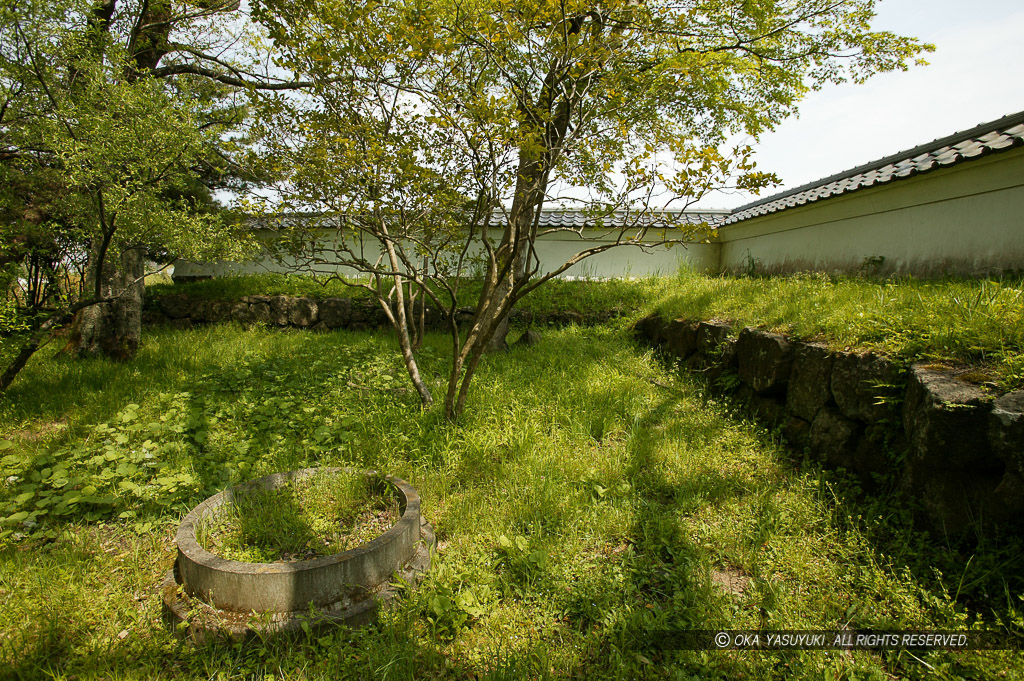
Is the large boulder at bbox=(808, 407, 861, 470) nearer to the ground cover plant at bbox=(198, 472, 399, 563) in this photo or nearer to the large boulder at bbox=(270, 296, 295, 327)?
the ground cover plant at bbox=(198, 472, 399, 563)

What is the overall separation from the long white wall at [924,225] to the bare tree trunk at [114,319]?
9.87 metres

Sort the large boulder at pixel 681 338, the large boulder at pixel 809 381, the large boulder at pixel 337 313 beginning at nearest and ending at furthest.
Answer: the large boulder at pixel 809 381
the large boulder at pixel 681 338
the large boulder at pixel 337 313

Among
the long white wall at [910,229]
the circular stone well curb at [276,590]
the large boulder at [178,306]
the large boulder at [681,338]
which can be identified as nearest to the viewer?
the circular stone well curb at [276,590]

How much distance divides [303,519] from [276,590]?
2.29ft

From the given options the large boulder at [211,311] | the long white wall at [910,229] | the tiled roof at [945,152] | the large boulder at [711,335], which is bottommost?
the large boulder at [711,335]

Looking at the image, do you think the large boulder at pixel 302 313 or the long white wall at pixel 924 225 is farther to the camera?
the large boulder at pixel 302 313

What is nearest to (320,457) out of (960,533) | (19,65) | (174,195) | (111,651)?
(111,651)

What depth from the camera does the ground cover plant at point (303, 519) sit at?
275cm

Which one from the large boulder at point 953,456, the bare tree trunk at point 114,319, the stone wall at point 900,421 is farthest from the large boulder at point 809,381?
the bare tree trunk at point 114,319

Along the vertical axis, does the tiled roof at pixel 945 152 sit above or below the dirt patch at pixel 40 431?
above

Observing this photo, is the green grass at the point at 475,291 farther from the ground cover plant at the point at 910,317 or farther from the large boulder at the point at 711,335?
the ground cover plant at the point at 910,317

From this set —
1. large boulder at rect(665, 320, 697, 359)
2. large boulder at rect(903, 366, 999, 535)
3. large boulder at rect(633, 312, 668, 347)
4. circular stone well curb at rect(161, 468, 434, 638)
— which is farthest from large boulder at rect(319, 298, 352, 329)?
large boulder at rect(903, 366, 999, 535)

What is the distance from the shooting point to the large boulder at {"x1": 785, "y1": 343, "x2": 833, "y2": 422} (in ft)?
11.9

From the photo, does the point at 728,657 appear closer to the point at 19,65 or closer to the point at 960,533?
the point at 960,533
